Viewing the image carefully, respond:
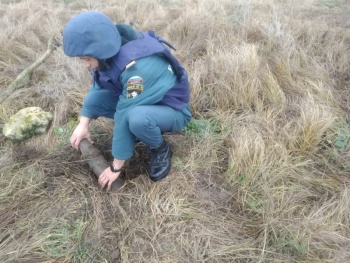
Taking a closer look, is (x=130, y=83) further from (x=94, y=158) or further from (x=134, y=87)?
(x=94, y=158)

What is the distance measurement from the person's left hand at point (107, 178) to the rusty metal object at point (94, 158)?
0.07 metres

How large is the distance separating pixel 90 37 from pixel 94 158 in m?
0.74

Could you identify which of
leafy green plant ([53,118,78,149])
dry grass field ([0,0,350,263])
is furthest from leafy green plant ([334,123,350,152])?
leafy green plant ([53,118,78,149])

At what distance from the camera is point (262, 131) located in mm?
2279

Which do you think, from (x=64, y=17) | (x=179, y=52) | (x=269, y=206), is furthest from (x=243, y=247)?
(x=64, y=17)

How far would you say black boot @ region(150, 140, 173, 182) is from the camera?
1.98 metres

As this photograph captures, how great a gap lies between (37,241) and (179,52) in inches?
87.0

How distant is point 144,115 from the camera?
1.79m

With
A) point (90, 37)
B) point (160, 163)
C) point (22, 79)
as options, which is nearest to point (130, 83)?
point (90, 37)

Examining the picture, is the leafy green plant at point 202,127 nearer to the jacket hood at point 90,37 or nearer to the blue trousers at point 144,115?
the blue trousers at point 144,115

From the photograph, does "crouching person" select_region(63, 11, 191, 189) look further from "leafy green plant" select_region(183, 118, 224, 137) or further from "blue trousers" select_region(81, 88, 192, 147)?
"leafy green plant" select_region(183, 118, 224, 137)

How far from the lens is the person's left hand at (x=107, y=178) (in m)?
1.88

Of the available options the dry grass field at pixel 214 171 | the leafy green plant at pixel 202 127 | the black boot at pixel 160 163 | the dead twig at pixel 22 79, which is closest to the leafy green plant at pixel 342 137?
the dry grass field at pixel 214 171

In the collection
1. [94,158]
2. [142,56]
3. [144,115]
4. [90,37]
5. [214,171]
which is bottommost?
[214,171]
